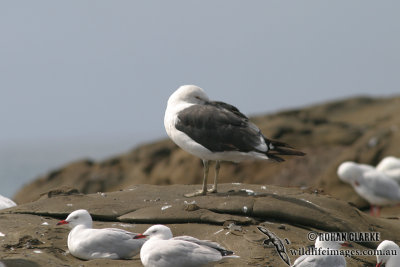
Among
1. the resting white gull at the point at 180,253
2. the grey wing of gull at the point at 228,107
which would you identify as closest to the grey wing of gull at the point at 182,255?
the resting white gull at the point at 180,253

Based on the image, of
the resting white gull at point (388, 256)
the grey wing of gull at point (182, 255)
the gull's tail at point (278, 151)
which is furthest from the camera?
the gull's tail at point (278, 151)

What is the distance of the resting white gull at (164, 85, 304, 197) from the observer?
30.6 ft

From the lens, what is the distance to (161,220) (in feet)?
28.9

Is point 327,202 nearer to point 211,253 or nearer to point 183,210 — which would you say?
point 183,210

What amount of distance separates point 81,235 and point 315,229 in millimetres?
3011

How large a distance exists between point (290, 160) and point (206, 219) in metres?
13.7

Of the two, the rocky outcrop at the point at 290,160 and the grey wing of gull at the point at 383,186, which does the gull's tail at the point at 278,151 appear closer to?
the grey wing of gull at the point at 383,186

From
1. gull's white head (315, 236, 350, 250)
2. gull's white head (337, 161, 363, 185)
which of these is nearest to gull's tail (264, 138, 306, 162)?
gull's white head (315, 236, 350, 250)

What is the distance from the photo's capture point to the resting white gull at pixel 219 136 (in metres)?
9.32

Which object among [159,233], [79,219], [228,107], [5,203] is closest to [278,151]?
[228,107]

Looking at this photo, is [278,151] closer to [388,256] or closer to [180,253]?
[388,256]

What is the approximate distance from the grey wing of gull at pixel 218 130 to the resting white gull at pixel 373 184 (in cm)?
685

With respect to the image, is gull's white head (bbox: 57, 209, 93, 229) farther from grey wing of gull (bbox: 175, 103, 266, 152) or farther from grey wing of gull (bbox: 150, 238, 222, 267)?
grey wing of gull (bbox: 175, 103, 266, 152)

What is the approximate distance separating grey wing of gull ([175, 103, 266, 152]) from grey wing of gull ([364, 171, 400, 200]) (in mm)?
6896
